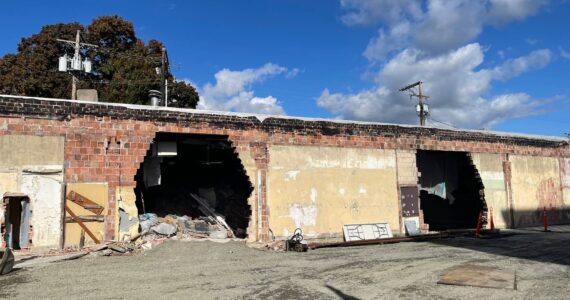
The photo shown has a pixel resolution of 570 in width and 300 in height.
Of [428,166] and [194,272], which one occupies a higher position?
[428,166]

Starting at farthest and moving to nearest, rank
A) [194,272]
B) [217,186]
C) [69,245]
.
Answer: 1. [217,186]
2. [69,245]
3. [194,272]

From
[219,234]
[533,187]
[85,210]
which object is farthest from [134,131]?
[533,187]

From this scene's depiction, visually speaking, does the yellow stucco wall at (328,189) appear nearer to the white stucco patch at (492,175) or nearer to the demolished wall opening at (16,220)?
the white stucco patch at (492,175)

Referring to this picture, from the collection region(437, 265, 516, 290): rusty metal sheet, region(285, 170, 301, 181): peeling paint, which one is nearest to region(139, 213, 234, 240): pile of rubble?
region(285, 170, 301, 181): peeling paint

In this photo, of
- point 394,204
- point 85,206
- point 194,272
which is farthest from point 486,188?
point 85,206

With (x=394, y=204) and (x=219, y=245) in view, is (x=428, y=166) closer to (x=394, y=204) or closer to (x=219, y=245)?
(x=394, y=204)

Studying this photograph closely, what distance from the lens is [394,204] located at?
18.0m

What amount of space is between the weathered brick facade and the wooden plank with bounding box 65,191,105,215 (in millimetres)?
353

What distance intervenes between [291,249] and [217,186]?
16.1ft

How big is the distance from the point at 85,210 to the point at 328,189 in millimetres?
8330

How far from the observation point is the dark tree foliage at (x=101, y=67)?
3188cm

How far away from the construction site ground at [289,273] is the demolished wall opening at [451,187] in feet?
19.8

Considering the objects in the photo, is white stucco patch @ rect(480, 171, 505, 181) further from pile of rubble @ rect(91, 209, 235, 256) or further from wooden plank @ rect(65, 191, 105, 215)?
wooden plank @ rect(65, 191, 105, 215)

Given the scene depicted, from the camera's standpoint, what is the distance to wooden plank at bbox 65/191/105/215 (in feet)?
42.8
